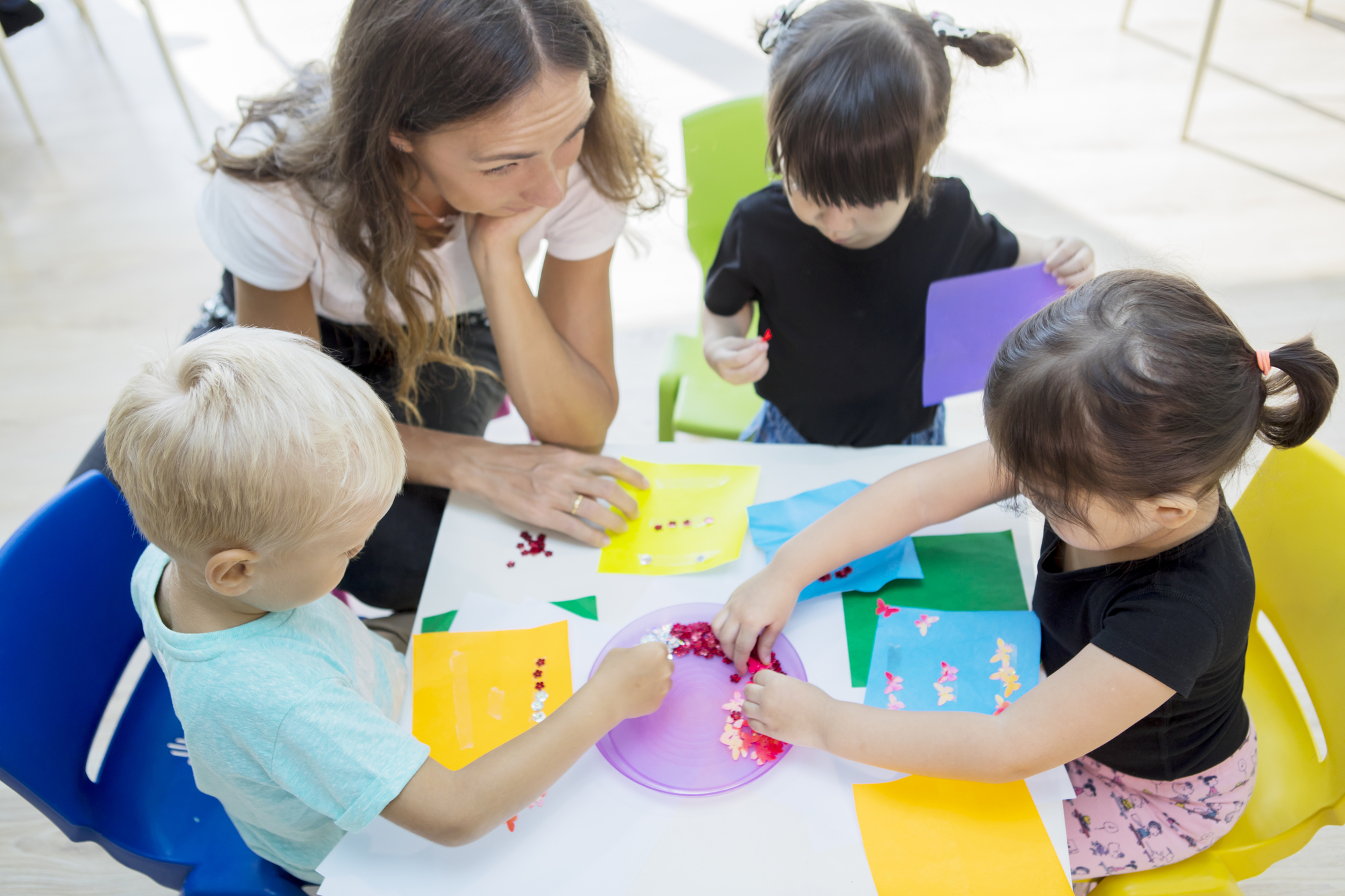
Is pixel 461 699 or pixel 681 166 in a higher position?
pixel 461 699

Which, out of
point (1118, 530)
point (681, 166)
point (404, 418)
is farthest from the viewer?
point (681, 166)

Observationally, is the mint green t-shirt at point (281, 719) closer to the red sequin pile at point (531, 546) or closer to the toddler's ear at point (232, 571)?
the toddler's ear at point (232, 571)

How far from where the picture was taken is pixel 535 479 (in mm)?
1132

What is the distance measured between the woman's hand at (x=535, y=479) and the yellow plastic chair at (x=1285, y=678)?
2.23 ft

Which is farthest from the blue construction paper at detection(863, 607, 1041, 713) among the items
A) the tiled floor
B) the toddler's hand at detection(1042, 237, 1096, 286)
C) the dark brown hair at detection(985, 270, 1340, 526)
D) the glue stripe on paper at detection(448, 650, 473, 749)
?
the tiled floor

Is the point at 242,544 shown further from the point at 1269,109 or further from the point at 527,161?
the point at 1269,109

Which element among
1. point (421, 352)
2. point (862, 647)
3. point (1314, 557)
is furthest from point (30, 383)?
point (1314, 557)

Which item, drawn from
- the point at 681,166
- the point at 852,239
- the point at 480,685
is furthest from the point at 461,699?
the point at 681,166

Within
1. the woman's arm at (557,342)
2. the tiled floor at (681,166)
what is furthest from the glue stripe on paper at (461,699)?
the tiled floor at (681,166)

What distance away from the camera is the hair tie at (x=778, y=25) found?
4.00ft

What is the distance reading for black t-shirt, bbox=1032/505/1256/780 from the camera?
80 cm

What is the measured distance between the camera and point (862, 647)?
3.06 feet

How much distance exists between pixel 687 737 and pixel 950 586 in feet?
1.07

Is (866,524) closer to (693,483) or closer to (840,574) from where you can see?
(840,574)
